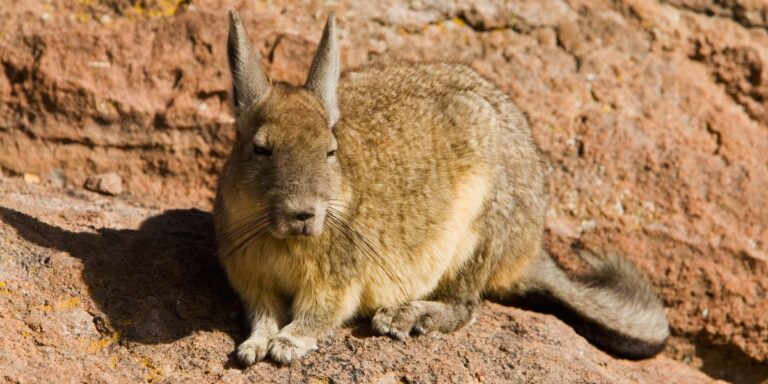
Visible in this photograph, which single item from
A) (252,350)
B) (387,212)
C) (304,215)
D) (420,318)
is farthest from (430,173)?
(252,350)

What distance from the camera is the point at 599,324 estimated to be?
6.85m

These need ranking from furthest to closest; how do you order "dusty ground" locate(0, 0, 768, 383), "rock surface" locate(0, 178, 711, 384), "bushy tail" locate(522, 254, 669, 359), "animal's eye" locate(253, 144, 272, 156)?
"dusty ground" locate(0, 0, 768, 383)
"bushy tail" locate(522, 254, 669, 359)
"animal's eye" locate(253, 144, 272, 156)
"rock surface" locate(0, 178, 711, 384)

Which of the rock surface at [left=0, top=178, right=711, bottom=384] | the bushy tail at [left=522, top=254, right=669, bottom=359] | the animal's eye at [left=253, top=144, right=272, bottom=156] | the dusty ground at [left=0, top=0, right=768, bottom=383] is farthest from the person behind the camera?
the dusty ground at [left=0, top=0, right=768, bottom=383]

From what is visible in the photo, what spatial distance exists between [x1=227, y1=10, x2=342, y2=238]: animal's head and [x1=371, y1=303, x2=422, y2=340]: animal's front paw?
0.87m

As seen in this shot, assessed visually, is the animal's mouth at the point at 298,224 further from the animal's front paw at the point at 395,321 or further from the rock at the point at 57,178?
the rock at the point at 57,178

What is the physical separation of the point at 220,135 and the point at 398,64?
1.58 meters

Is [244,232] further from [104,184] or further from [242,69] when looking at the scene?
[104,184]

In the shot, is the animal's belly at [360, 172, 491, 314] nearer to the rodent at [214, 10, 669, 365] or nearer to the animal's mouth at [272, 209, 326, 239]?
the rodent at [214, 10, 669, 365]

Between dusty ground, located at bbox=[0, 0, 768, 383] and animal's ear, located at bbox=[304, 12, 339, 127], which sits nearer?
animal's ear, located at bbox=[304, 12, 339, 127]

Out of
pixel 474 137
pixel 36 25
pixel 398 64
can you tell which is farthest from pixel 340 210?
pixel 36 25

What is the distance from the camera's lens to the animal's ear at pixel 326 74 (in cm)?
580

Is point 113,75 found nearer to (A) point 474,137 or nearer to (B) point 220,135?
(B) point 220,135

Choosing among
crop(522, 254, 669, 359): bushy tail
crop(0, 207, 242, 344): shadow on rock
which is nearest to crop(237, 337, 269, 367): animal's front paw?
crop(0, 207, 242, 344): shadow on rock

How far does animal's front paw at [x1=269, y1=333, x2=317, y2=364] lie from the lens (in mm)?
5297
